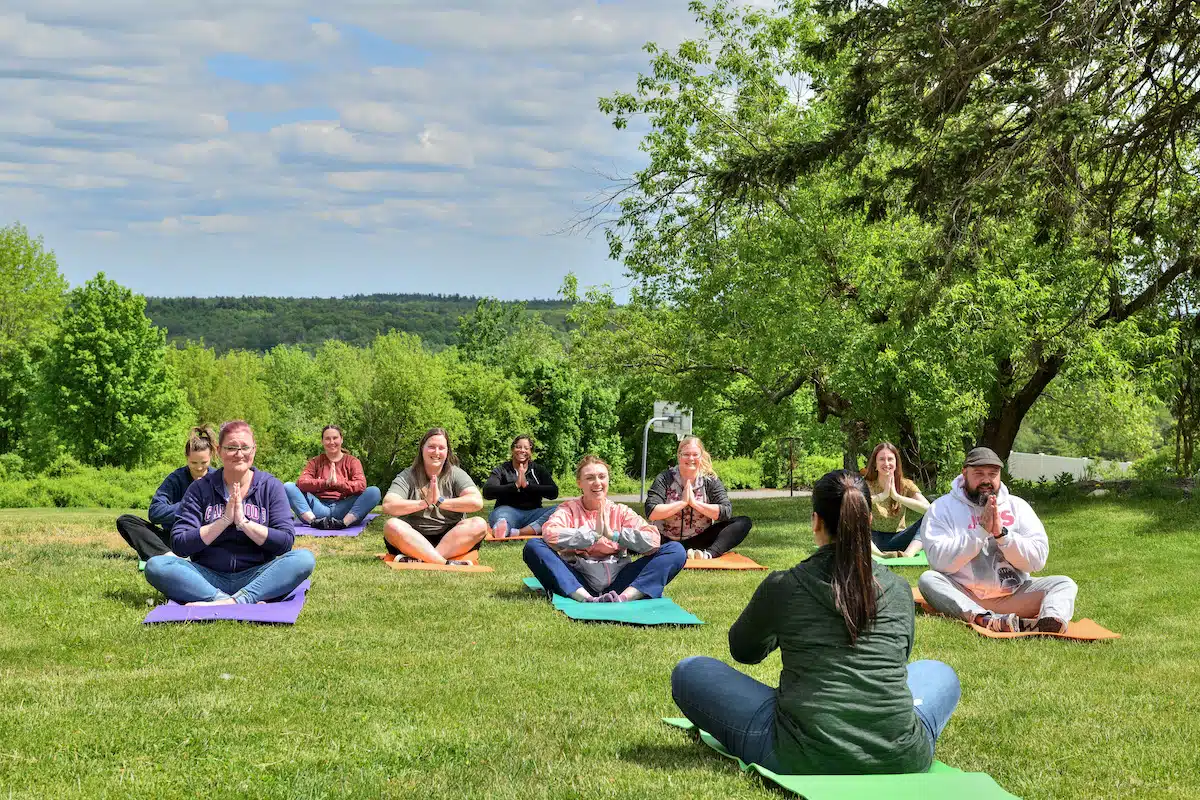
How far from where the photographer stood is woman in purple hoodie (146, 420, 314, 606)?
8109mm

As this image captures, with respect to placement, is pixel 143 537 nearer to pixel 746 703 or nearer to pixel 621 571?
pixel 621 571

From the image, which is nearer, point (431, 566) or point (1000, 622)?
point (1000, 622)

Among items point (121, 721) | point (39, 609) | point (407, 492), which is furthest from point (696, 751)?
point (407, 492)

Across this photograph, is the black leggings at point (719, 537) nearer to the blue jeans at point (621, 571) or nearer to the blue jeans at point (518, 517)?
the blue jeans at point (621, 571)

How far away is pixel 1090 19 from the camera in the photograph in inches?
308

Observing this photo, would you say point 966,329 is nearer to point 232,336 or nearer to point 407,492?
point 407,492

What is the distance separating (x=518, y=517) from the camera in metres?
15.8

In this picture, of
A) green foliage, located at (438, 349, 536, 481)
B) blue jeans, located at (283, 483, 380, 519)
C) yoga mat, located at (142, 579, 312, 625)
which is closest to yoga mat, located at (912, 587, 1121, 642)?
yoga mat, located at (142, 579, 312, 625)

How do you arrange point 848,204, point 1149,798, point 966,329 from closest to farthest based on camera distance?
1. point 1149,798
2. point 848,204
3. point 966,329

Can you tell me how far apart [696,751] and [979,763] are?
1.24 m

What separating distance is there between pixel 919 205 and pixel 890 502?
4920mm

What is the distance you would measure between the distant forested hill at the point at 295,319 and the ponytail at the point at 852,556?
428 feet

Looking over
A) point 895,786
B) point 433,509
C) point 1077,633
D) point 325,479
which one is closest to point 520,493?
point 325,479

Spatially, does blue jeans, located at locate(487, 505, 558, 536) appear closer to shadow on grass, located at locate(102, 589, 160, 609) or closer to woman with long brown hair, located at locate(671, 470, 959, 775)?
shadow on grass, located at locate(102, 589, 160, 609)
